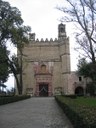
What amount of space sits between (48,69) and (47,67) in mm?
518

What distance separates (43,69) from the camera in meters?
70.2

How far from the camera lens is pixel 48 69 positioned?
229ft

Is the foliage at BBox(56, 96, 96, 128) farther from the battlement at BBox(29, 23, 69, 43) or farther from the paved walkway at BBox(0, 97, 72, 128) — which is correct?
the battlement at BBox(29, 23, 69, 43)

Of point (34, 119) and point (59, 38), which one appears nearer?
point (34, 119)

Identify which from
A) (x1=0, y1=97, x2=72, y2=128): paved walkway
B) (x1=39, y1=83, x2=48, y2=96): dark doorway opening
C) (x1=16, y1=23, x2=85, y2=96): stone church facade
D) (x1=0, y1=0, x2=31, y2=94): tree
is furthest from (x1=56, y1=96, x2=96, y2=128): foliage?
(x1=39, y1=83, x2=48, y2=96): dark doorway opening

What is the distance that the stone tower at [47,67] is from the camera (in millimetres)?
68312

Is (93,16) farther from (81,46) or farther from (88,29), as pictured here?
(81,46)

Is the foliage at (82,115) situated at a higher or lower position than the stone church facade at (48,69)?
lower

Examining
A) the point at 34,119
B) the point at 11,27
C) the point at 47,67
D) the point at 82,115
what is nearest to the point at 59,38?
the point at 47,67

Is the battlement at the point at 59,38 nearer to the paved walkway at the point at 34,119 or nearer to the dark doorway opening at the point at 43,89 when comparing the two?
the dark doorway opening at the point at 43,89

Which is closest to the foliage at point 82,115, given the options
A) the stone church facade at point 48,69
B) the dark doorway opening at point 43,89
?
the stone church facade at point 48,69

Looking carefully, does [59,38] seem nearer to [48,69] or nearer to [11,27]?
[48,69]

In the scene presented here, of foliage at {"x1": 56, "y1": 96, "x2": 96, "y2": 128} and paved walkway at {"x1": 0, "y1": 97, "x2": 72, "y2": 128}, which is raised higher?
foliage at {"x1": 56, "y1": 96, "x2": 96, "y2": 128}

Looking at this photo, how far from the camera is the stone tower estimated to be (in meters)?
68.3
